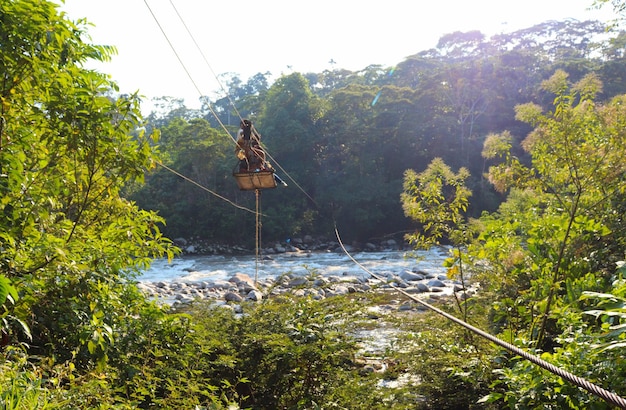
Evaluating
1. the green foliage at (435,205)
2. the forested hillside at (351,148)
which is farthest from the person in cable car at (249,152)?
the forested hillside at (351,148)

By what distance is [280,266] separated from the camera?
20.3 metres

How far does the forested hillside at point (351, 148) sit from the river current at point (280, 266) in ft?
19.8

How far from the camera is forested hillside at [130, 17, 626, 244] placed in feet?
97.9

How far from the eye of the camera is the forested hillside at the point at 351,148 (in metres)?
29.8

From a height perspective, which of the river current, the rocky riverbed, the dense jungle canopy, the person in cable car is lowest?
the river current

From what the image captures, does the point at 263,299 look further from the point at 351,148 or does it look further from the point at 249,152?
the point at 351,148

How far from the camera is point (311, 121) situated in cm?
3225

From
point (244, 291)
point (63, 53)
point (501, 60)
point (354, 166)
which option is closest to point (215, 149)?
point (354, 166)

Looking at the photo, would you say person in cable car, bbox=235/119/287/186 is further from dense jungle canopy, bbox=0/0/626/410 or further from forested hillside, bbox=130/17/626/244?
forested hillside, bbox=130/17/626/244

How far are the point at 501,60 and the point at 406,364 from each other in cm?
3558

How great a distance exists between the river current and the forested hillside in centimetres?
603

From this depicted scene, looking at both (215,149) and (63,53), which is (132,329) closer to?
(63,53)

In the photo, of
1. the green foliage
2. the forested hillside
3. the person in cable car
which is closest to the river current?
the forested hillside

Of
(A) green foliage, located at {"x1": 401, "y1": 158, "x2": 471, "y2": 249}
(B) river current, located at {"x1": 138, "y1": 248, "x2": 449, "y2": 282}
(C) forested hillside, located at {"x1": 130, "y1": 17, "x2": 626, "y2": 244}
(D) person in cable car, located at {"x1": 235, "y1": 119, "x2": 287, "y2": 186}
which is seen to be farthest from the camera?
(C) forested hillside, located at {"x1": 130, "y1": 17, "x2": 626, "y2": 244}
